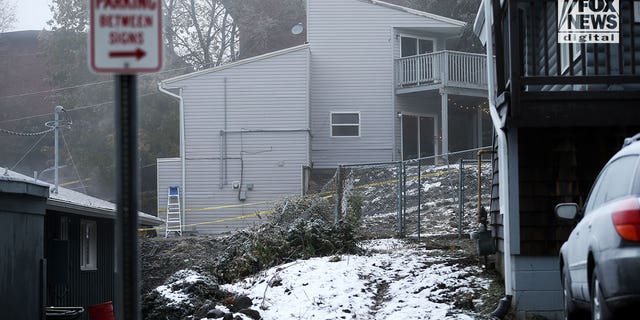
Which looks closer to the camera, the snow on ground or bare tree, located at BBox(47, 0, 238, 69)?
the snow on ground

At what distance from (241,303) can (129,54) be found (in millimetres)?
8392

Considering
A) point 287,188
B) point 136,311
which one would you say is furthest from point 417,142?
point 136,311

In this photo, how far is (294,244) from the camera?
608 inches

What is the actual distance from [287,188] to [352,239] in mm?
16143

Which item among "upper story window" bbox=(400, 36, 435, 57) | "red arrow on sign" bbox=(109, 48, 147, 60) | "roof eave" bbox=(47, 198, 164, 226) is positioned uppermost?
"upper story window" bbox=(400, 36, 435, 57)

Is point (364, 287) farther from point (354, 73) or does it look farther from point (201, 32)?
point (201, 32)

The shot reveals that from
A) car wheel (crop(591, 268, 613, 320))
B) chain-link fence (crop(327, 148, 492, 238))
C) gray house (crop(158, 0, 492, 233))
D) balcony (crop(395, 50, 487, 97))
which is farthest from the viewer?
gray house (crop(158, 0, 492, 233))

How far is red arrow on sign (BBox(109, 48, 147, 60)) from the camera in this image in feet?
13.3

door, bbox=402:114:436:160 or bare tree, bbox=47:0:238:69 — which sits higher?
bare tree, bbox=47:0:238:69

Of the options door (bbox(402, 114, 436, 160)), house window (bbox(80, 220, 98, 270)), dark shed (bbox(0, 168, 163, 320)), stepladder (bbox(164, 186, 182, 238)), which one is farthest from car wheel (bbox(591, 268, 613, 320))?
door (bbox(402, 114, 436, 160))

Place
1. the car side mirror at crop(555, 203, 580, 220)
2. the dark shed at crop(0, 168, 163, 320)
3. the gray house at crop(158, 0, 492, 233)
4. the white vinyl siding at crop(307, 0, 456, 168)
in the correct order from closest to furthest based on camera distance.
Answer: the car side mirror at crop(555, 203, 580, 220) → the dark shed at crop(0, 168, 163, 320) → the gray house at crop(158, 0, 492, 233) → the white vinyl siding at crop(307, 0, 456, 168)

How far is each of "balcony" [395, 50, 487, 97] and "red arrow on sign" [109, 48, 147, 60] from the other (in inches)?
1067

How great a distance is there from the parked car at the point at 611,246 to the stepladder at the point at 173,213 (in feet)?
78.3

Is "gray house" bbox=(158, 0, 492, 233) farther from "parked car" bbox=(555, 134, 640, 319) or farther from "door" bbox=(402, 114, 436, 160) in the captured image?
"parked car" bbox=(555, 134, 640, 319)
